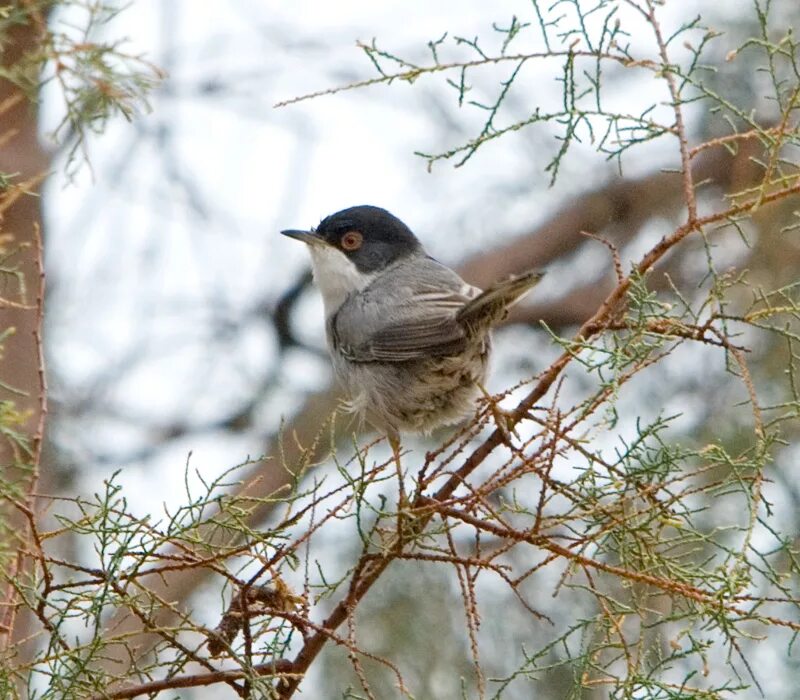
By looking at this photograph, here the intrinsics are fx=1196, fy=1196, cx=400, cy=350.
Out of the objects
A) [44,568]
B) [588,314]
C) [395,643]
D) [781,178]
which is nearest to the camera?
[44,568]

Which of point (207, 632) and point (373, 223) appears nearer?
point (207, 632)

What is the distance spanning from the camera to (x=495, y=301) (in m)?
4.43

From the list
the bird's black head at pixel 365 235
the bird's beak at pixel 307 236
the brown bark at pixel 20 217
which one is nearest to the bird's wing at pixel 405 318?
the bird's black head at pixel 365 235

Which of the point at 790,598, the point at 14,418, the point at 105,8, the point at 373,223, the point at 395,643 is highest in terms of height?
the point at 373,223

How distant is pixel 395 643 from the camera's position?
7.28 metres

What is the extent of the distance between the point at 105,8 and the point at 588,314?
203 inches

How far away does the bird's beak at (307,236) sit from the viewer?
5801mm

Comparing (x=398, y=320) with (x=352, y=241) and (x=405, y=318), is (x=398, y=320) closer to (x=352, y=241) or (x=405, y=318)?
(x=405, y=318)

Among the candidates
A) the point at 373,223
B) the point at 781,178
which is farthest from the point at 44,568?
the point at 373,223

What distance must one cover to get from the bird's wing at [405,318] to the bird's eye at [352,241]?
0.27 m

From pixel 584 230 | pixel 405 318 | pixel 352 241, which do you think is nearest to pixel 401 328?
pixel 405 318

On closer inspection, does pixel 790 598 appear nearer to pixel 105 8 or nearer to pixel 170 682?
pixel 170 682

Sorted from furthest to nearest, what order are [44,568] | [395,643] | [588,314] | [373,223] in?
[588,314] < [395,643] < [373,223] < [44,568]

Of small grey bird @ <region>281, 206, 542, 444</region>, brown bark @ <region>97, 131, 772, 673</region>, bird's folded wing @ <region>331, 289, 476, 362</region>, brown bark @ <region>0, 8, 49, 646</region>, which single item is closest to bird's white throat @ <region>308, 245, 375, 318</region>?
small grey bird @ <region>281, 206, 542, 444</region>
